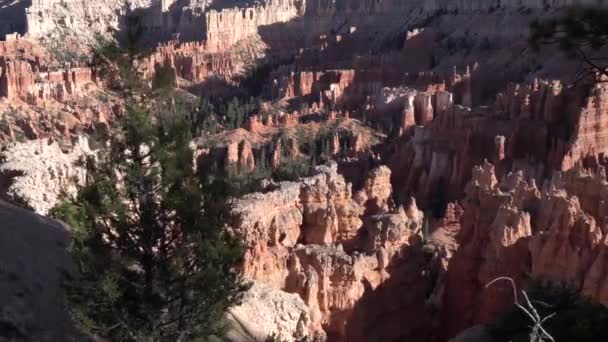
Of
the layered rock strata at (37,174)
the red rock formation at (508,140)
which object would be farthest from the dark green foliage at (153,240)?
the red rock formation at (508,140)

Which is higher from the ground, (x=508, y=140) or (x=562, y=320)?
(x=562, y=320)

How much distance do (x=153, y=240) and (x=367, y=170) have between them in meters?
23.4

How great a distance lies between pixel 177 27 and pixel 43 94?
4903 centimetres

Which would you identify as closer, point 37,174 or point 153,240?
point 153,240

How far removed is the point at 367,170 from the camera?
3303cm

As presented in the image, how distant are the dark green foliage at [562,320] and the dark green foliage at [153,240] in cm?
473

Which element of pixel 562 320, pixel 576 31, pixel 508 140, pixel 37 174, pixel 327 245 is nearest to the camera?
pixel 576 31

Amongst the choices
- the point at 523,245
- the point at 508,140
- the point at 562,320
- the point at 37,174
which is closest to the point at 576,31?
the point at 562,320

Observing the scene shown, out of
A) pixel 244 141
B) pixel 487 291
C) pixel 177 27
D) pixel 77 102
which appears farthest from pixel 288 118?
pixel 177 27

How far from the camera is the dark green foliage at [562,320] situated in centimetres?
1059

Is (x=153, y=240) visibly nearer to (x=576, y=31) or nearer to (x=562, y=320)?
(x=576, y=31)

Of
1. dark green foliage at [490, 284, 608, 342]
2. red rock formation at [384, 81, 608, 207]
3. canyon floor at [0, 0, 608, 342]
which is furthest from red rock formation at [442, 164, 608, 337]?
red rock formation at [384, 81, 608, 207]

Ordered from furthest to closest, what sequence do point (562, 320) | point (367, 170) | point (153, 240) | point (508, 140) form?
point (367, 170)
point (508, 140)
point (562, 320)
point (153, 240)

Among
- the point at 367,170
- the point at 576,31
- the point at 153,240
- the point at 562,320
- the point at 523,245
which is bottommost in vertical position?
the point at 367,170
